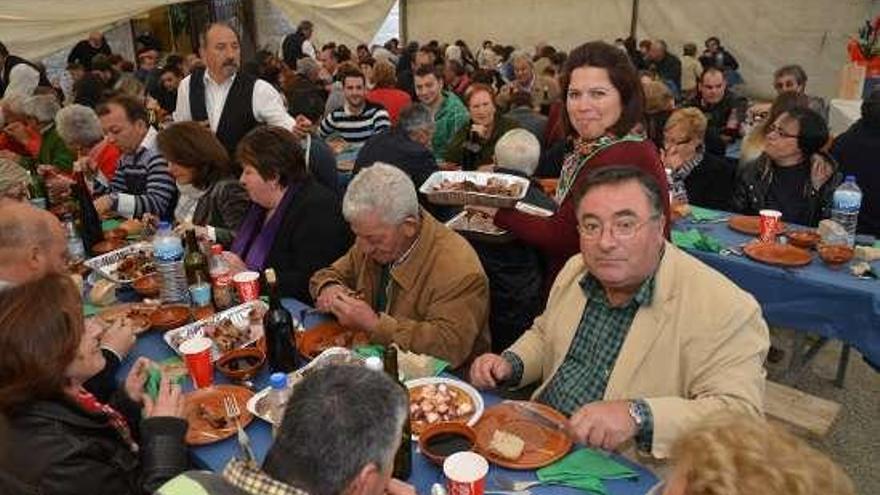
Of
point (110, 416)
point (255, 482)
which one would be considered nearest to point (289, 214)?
point (110, 416)

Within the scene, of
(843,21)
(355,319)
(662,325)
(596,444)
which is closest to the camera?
(596,444)

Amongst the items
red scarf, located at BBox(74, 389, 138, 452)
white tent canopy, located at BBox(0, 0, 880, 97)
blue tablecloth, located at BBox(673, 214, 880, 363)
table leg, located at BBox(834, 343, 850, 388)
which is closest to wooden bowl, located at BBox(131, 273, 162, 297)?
red scarf, located at BBox(74, 389, 138, 452)

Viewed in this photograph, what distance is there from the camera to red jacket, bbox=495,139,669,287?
2.51 m

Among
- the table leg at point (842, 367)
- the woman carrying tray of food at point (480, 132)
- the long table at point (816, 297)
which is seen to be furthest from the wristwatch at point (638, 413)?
the woman carrying tray of food at point (480, 132)

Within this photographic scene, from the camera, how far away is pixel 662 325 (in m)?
2.00

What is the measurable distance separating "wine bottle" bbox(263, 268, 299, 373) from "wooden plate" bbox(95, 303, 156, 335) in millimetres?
699

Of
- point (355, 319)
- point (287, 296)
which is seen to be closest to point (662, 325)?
point (355, 319)

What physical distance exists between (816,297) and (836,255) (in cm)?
25

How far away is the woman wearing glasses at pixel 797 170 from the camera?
3951 mm

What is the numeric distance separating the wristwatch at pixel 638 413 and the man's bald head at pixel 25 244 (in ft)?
7.46

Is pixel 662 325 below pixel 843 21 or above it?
below

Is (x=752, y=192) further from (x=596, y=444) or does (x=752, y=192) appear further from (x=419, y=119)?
(x=596, y=444)

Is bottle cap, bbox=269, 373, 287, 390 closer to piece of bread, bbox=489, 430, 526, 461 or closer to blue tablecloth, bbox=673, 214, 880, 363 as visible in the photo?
piece of bread, bbox=489, 430, 526, 461

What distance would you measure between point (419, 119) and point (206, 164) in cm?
184
